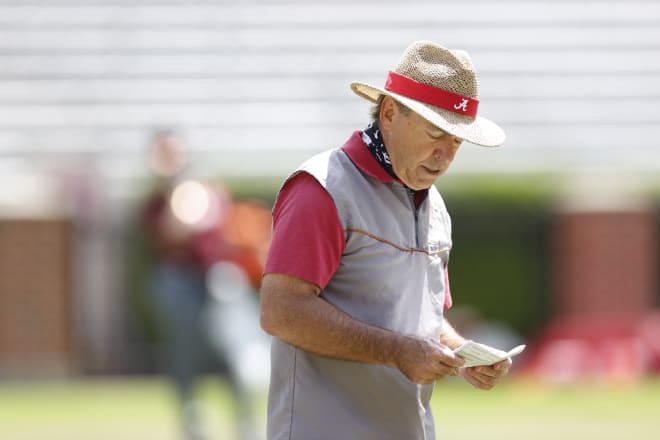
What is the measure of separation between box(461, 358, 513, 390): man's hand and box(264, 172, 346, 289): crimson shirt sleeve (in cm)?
53

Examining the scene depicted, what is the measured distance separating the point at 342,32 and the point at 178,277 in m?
11.8

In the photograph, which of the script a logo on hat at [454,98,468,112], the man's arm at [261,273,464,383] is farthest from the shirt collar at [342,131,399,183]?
the man's arm at [261,273,464,383]

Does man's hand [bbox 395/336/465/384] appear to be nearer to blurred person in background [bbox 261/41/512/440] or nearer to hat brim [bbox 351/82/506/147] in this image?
blurred person in background [bbox 261/41/512/440]

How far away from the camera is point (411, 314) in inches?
157

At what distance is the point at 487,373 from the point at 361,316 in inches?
15.8

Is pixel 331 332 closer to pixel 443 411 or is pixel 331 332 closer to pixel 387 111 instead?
pixel 387 111

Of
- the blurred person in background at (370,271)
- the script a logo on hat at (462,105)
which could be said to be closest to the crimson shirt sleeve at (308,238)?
the blurred person in background at (370,271)

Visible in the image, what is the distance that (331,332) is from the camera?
3758 millimetres

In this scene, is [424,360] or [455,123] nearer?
[424,360]

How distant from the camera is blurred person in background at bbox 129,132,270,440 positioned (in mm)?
8484

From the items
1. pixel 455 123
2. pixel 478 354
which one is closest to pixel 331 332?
pixel 478 354

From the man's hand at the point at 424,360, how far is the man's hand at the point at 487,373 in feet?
0.80

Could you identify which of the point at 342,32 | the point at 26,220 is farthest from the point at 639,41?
the point at 26,220

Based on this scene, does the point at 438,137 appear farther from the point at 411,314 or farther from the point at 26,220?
the point at 26,220
